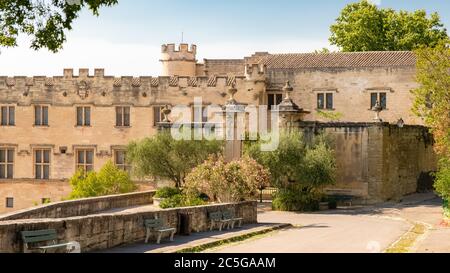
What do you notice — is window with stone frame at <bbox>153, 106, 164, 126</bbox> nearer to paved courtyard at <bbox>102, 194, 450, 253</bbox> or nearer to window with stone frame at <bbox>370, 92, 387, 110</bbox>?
window with stone frame at <bbox>370, 92, 387, 110</bbox>

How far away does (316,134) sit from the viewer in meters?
36.9

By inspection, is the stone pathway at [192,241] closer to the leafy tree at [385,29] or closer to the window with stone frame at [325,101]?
the window with stone frame at [325,101]

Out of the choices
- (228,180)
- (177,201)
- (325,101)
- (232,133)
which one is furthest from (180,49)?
(228,180)

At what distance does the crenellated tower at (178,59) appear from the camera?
54625 millimetres

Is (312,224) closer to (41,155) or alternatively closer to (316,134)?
(316,134)

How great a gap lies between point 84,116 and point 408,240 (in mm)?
28659

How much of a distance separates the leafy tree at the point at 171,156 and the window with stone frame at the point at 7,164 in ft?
43.4

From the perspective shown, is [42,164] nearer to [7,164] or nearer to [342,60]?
[7,164]

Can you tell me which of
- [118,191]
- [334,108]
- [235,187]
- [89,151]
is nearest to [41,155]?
[89,151]

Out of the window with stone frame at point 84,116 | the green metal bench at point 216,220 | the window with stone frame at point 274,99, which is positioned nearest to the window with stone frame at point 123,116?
the window with stone frame at point 84,116

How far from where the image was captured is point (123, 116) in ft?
152

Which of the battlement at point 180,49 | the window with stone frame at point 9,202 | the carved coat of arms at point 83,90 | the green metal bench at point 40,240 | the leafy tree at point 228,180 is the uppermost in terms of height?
the battlement at point 180,49

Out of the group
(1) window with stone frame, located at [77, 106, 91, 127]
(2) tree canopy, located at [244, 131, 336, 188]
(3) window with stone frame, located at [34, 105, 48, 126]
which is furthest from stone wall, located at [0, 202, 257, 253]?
(3) window with stone frame, located at [34, 105, 48, 126]

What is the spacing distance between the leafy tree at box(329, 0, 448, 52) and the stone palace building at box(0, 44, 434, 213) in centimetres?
1050
